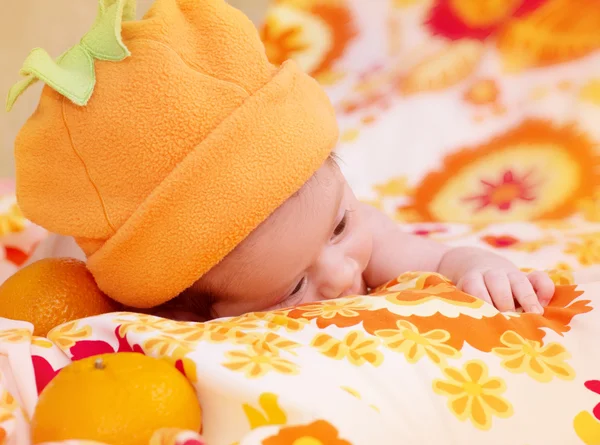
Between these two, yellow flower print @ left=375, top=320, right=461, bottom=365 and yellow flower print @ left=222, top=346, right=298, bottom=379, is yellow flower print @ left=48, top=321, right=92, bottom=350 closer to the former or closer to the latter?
yellow flower print @ left=222, top=346, right=298, bottom=379

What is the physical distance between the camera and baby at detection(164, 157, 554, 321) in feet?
2.57

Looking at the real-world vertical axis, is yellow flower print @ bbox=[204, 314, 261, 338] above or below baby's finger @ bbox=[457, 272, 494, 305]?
above

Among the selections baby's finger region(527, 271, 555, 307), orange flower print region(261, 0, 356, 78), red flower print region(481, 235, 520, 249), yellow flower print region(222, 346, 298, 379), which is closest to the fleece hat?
yellow flower print region(222, 346, 298, 379)

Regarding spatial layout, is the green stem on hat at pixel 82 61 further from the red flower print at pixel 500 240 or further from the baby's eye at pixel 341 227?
the red flower print at pixel 500 240

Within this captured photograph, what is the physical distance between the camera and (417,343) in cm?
62

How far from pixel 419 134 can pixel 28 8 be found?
105 centimetres

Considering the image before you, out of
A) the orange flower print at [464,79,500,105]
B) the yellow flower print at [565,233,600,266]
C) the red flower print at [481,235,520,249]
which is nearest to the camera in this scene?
the yellow flower print at [565,233,600,266]

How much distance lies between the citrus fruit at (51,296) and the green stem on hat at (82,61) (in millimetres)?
225

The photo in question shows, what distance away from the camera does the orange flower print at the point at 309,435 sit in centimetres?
47

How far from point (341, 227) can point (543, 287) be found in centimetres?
27

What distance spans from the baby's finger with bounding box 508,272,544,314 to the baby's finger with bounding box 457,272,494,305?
34 millimetres

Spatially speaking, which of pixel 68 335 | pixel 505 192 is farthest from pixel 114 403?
pixel 505 192

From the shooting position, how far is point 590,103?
48.9 inches

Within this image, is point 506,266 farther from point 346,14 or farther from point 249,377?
point 346,14
